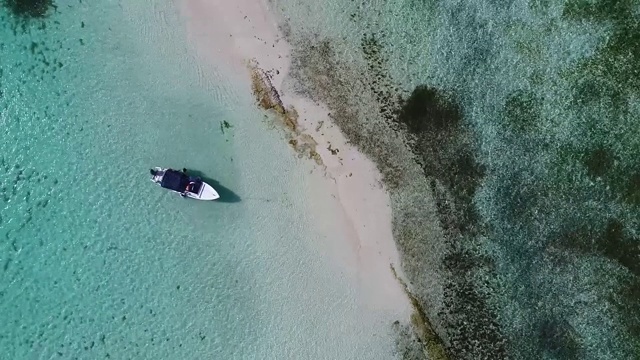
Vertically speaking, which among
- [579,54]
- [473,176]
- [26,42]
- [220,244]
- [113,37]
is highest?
[579,54]

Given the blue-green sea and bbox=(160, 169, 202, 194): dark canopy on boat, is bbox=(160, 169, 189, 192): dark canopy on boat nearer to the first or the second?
bbox=(160, 169, 202, 194): dark canopy on boat

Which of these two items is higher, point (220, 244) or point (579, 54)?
point (579, 54)

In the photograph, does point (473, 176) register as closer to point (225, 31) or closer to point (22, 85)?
point (225, 31)

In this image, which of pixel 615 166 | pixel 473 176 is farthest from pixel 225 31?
pixel 615 166

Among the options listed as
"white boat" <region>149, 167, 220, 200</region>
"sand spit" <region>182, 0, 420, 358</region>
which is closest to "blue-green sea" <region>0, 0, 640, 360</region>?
"sand spit" <region>182, 0, 420, 358</region>

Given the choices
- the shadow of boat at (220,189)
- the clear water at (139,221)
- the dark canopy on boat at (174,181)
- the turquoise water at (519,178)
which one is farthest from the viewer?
the clear water at (139,221)

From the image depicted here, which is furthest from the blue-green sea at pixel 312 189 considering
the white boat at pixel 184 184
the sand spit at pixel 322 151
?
the white boat at pixel 184 184

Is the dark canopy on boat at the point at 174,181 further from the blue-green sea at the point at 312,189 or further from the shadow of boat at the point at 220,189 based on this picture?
the blue-green sea at the point at 312,189
